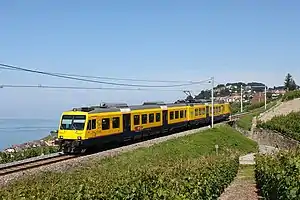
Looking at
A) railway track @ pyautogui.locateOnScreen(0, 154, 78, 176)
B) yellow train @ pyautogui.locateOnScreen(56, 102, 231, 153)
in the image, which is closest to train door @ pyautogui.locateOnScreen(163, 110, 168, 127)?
yellow train @ pyautogui.locateOnScreen(56, 102, 231, 153)

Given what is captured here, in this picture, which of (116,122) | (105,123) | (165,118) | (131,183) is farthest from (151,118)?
(131,183)

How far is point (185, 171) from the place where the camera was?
1284cm

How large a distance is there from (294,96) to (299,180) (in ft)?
270

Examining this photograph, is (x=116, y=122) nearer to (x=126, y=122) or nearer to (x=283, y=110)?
(x=126, y=122)

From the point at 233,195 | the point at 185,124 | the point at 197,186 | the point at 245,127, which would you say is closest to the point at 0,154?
the point at 233,195

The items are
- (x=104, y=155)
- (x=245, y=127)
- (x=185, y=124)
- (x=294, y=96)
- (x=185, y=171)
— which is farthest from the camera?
(x=294, y=96)

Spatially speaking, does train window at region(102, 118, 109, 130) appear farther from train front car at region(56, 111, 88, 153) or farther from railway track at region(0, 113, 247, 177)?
railway track at region(0, 113, 247, 177)

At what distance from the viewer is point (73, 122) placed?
28391 millimetres

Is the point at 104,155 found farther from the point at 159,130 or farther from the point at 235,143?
the point at 235,143

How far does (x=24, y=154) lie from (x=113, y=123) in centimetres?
583

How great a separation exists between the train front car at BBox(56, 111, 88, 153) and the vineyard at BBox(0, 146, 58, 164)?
6.76 ft

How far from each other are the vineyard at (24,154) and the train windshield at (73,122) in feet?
8.76

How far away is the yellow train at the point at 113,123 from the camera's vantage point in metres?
28.0

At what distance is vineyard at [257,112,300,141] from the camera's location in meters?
60.6
